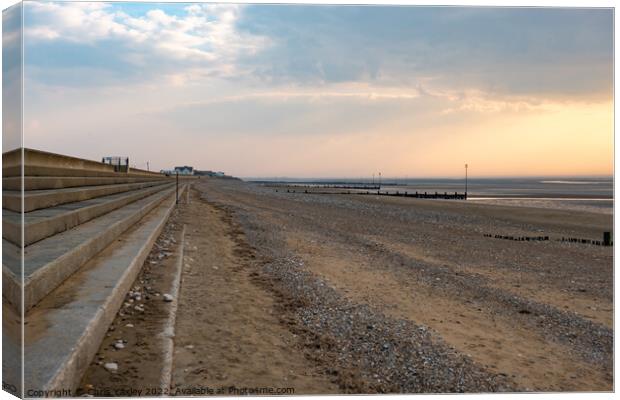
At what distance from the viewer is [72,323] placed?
11.8 ft

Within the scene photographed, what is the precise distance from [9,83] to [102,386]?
101 inches

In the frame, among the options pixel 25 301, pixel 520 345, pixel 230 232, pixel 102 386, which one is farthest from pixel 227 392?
pixel 230 232

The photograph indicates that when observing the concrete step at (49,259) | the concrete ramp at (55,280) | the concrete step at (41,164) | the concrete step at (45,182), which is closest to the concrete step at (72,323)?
the concrete ramp at (55,280)

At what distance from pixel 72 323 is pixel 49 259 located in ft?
3.12

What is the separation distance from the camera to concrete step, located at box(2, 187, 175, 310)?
3.51 metres

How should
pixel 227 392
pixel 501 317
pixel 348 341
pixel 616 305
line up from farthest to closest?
pixel 501 317 < pixel 348 341 < pixel 616 305 < pixel 227 392

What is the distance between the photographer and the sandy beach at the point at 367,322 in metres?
4.25

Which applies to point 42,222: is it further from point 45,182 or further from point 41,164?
point 41,164

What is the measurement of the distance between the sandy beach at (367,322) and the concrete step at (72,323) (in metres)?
0.25

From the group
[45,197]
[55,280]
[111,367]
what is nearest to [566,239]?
[45,197]

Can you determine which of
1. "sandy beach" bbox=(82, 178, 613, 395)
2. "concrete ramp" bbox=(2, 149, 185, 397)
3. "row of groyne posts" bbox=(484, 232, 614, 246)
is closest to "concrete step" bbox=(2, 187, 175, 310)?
"concrete ramp" bbox=(2, 149, 185, 397)

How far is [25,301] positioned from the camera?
141 inches

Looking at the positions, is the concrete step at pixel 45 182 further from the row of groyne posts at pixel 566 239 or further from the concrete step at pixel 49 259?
the row of groyne posts at pixel 566 239

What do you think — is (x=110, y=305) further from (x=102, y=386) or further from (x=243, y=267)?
(x=243, y=267)
